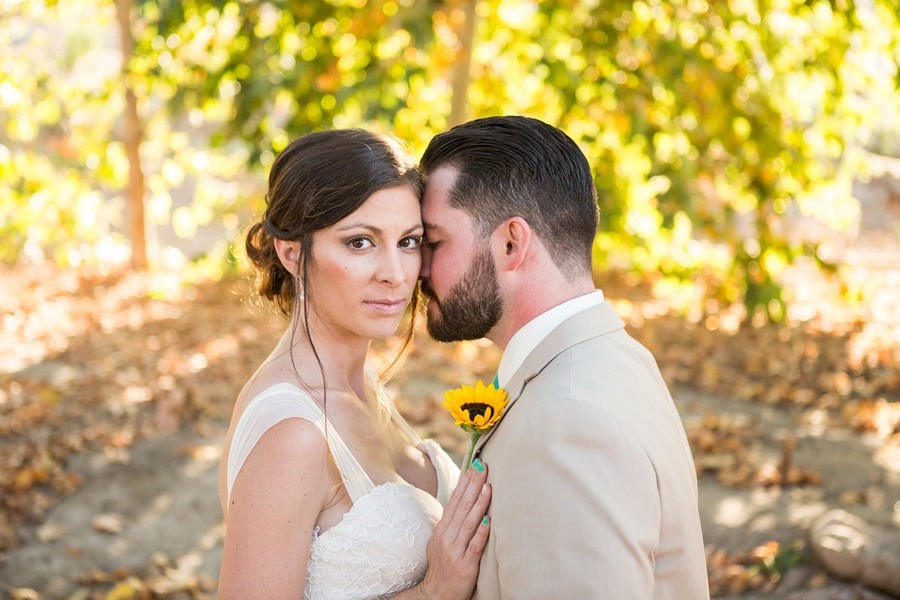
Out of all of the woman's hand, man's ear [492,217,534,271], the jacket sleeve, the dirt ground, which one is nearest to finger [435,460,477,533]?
the woman's hand

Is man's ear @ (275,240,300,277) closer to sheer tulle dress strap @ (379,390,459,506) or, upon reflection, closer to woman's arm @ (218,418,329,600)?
woman's arm @ (218,418,329,600)

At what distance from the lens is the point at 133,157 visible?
488 inches

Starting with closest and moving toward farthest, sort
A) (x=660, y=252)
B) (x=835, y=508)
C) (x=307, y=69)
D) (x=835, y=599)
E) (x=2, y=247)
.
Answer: (x=835, y=599) < (x=835, y=508) < (x=307, y=69) < (x=660, y=252) < (x=2, y=247)

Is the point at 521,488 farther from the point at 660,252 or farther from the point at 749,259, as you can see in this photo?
the point at 660,252

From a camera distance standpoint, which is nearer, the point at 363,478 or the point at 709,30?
the point at 363,478

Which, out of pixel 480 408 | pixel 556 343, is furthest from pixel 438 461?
pixel 556 343

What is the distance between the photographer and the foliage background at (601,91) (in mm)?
6727

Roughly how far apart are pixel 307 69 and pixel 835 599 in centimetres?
490

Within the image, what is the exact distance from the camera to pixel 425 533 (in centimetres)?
272

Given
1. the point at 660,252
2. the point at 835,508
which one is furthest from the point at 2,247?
the point at 835,508

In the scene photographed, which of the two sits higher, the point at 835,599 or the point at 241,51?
the point at 241,51

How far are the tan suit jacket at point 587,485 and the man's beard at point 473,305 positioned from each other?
23 cm

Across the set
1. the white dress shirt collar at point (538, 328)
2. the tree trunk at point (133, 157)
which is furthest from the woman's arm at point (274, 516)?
the tree trunk at point (133, 157)

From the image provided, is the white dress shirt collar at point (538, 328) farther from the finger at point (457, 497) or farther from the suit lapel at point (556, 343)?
the finger at point (457, 497)
